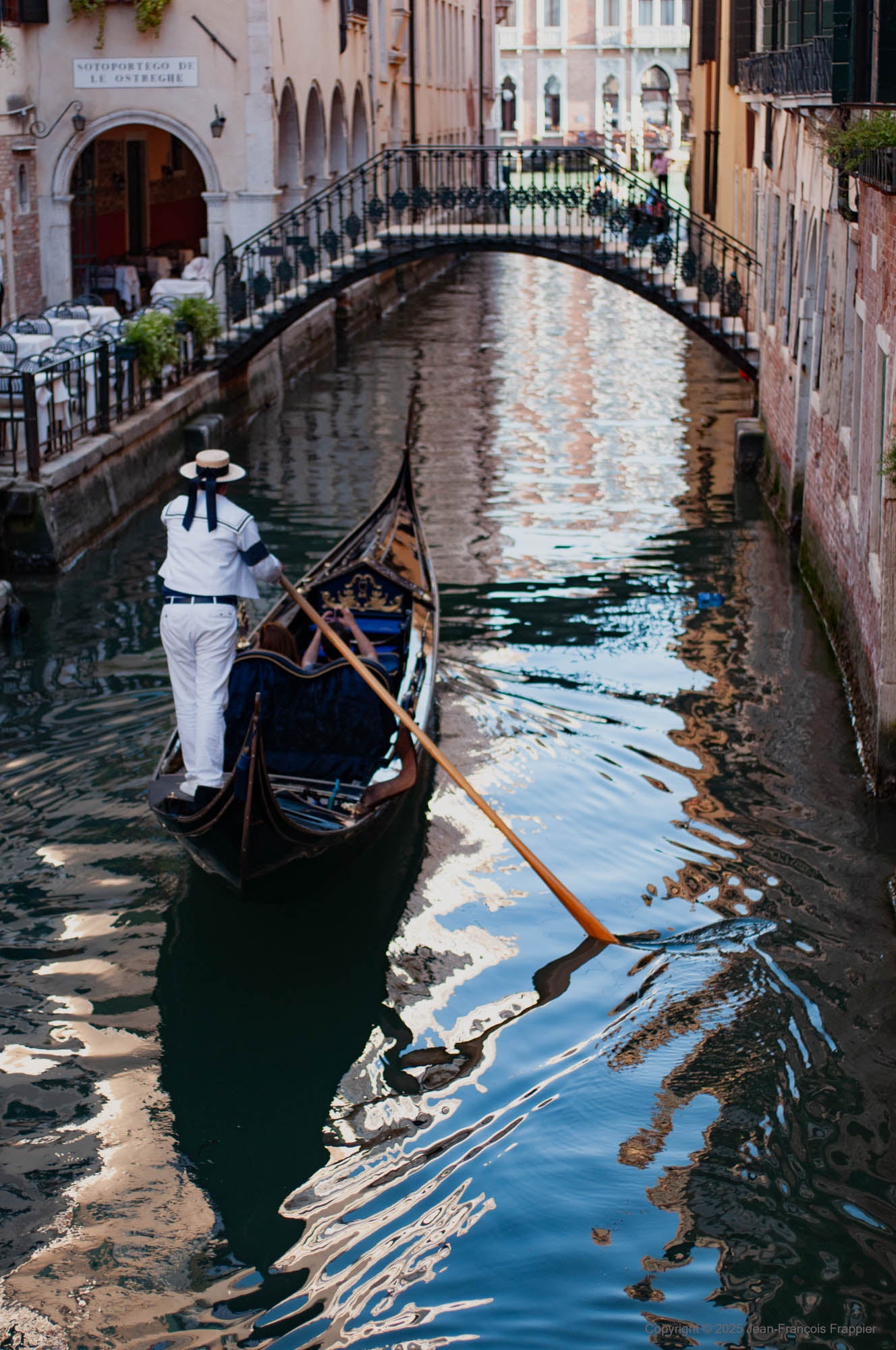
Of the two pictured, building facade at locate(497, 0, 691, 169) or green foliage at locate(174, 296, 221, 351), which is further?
building facade at locate(497, 0, 691, 169)

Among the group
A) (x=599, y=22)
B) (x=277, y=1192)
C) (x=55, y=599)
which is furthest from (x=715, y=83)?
(x=599, y=22)

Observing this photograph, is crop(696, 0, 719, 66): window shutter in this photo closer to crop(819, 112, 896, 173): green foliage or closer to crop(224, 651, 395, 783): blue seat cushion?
crop(819, 112, 896, 173): green foliage

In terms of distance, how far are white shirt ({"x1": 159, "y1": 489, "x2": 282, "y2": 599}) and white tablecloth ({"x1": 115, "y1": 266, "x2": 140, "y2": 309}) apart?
1115 centimetres

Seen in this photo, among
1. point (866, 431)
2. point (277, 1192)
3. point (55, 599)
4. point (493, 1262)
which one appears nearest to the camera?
point (493, 1262)

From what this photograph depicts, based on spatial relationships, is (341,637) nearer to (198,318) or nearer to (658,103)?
(198,318)

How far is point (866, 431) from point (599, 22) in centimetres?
5255

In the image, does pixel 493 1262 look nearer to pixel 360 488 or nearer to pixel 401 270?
pixel 360 488

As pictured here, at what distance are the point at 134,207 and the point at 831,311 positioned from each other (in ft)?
40.7

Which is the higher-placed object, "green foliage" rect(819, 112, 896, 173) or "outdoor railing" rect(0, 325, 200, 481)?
"green foliage" rect(819, 112, 896, 173)

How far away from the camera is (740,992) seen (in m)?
5.42

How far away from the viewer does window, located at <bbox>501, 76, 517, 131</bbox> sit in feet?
187

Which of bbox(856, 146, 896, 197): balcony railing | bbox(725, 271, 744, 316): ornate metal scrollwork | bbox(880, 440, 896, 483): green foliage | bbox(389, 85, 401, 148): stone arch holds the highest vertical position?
bbox(389, 85, 401, 148): stone arch

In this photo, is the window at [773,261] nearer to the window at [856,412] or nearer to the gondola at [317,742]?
the window at [856,412]

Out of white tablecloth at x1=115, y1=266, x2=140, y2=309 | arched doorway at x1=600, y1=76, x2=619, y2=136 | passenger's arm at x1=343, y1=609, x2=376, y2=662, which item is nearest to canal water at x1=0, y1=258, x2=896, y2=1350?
passenger's arm at x1=343, y1=609, x2=376, y2=662
